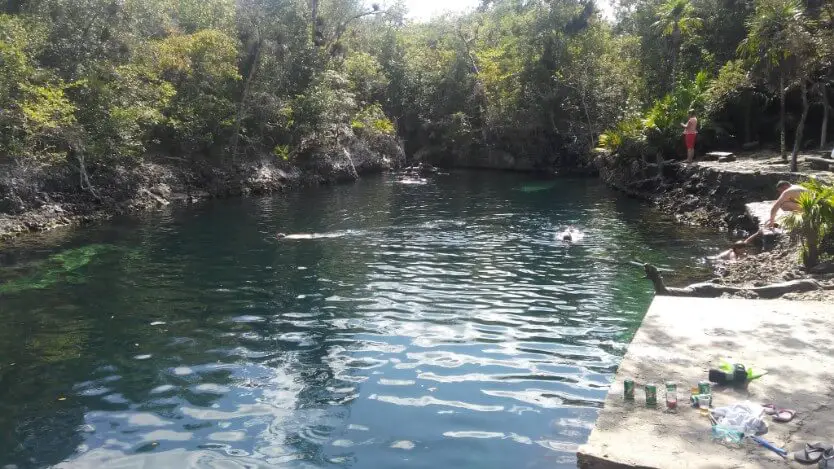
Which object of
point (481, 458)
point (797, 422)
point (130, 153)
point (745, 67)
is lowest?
point (481, 458)

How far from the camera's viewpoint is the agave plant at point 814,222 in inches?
425

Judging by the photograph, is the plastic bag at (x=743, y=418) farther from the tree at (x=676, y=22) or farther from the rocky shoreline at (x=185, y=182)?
the tree at (x=676, y=22)

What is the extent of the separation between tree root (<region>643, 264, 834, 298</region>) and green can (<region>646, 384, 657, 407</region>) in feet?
15.4

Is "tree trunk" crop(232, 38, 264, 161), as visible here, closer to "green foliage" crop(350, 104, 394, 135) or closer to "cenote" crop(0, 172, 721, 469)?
"green foliage" crop(350, 104, 394, 135)

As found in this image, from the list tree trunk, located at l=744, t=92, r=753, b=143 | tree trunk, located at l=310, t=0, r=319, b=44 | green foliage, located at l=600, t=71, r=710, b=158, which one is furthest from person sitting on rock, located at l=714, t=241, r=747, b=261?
tree trunk, located at l=310, t=0, r=319, b=44

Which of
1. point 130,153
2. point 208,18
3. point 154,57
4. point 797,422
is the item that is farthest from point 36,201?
point 797,422

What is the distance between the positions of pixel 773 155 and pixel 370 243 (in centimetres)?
1646

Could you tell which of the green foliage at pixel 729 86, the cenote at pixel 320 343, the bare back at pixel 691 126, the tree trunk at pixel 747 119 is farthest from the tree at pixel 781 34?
the tree trunk at pixel 747 119

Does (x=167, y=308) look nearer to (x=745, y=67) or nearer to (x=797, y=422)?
(x=797, y=422)

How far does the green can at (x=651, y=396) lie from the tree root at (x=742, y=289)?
4.68m

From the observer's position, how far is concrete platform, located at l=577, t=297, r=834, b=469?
4.83m

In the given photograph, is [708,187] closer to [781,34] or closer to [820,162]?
[820,162]

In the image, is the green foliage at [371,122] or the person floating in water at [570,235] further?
the green foliage at [371,122]

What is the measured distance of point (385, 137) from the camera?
144 feet
